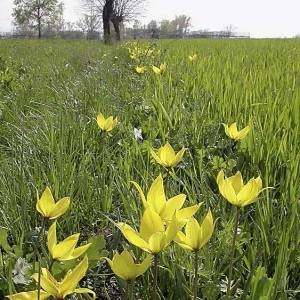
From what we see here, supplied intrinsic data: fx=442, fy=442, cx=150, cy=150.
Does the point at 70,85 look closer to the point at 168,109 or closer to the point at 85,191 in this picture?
the point at 168,109

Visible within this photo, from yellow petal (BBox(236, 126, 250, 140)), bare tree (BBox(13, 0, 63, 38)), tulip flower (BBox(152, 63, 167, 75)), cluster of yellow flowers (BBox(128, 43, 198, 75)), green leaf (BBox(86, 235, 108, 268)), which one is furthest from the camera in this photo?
bare tree (BBox(13, 0, 63, 38))

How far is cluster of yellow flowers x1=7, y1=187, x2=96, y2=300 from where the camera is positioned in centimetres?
45

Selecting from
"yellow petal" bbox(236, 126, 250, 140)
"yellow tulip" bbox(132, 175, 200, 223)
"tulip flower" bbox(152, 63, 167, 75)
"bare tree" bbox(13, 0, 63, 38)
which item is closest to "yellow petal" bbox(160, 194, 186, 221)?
"yellow tulip" bbox(132, 175, 200, 223)

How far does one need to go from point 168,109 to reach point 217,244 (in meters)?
1.28

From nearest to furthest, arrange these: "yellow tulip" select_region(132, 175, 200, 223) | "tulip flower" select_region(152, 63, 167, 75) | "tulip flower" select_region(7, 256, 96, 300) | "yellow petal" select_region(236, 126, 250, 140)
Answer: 1. "tulip flower" select_region(7, 256, 96, 300)
2. "yellow tulip" select_region(132, 175, 200, 223)
3. "yellow petal" select_region(236, 126, 250, 140)
4. "tulip flower" select_region(152, 63, 167, 75)

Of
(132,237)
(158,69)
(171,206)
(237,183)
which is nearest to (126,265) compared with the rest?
(132,237)

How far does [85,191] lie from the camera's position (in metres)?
1.28

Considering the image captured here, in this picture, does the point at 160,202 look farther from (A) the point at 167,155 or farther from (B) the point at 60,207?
(A) the point at 167,155

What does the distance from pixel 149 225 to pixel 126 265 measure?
57 mm

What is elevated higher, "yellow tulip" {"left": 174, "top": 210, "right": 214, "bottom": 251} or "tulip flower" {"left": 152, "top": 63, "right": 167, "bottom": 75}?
"tulip flower" {"left": 152, "top": 63, "right": 167, "bottom": 75}

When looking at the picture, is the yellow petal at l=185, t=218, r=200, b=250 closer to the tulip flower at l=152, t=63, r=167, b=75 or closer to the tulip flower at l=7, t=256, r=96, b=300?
the tulip flower at l=7, t=256, r=96, b=300

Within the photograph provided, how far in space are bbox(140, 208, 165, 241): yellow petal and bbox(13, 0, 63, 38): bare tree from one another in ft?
189

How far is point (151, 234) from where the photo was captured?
0.50 metres

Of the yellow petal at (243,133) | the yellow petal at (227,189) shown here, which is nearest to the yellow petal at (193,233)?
the yellow petal at (227,189)
